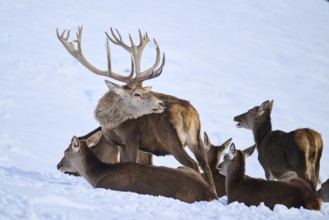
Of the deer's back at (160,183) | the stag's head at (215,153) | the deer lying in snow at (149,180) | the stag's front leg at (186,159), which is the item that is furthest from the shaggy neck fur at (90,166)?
the stag's head at (215,153)

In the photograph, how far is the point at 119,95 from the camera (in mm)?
10586

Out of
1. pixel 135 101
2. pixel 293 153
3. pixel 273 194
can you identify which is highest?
pixel 135 101

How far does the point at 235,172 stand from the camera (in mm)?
9078

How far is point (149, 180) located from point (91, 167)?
3.41 ft

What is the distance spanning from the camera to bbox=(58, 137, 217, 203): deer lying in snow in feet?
26.2

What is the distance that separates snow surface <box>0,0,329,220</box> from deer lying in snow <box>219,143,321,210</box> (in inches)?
16.2

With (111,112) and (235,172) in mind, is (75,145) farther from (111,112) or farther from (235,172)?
(235,172)

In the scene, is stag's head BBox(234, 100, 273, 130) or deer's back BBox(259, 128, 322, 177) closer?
deer's back BBox(259, 128, 322, 177)

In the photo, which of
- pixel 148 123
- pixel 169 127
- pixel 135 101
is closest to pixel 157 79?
pixel 135 101

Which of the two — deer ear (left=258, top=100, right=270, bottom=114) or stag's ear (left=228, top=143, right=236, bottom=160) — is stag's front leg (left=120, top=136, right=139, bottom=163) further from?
deer ear (left=258, top=100, right=270, bottom=114)

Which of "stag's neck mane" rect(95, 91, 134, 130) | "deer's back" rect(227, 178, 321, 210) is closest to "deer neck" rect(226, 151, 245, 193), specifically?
"deer's back" rect(227, 178, 321, 210)

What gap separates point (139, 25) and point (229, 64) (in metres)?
4.07

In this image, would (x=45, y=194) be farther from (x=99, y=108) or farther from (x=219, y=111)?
(x=219, y=111)

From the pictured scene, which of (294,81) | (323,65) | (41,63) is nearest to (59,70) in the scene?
(41,63)
